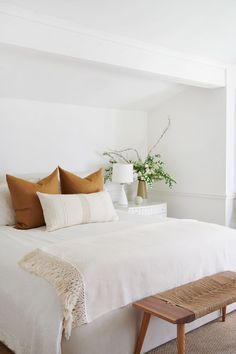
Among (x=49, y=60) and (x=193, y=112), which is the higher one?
(x=49, y=60)

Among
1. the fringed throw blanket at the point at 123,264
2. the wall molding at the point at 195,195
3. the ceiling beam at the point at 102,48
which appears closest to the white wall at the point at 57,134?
the wall molding at the point at 195,195

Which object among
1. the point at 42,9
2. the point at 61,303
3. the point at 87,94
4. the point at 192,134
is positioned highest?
the point at 42,9

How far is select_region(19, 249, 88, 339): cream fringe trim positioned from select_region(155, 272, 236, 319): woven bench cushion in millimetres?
516

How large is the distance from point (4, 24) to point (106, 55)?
0.93 meters

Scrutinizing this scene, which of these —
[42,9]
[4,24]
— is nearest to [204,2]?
[42,9]

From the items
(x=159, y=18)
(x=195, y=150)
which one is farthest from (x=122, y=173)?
Answer: (x=159, y=18)

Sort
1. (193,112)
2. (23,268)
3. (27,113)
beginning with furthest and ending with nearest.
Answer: (193,112)
(27,113)
(23,268)

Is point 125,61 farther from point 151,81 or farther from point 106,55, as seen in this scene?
point 151,81

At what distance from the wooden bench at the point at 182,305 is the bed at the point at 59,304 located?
0.09 meters

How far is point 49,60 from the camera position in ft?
11.5

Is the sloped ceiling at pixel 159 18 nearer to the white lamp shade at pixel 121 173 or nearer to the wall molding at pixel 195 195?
the white lamp shade at pixel 121 173

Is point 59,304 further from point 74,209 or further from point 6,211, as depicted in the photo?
point 6,211

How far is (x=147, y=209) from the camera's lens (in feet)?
15.1

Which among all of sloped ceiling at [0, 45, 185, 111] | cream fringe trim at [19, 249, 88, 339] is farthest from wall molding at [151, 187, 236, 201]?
cream fringe trim at [19, 249, 88, 339]
